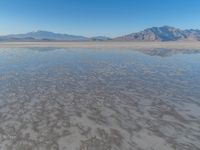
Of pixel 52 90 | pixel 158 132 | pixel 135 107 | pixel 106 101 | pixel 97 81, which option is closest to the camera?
pixel 158 132

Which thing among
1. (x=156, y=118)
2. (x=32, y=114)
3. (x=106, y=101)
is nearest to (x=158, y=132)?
(x=156, y=118)

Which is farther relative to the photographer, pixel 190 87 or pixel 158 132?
pixel 190 87

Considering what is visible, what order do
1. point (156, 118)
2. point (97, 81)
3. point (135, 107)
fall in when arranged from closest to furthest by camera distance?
point (156, 118), point (135, 107), point (97, 81)

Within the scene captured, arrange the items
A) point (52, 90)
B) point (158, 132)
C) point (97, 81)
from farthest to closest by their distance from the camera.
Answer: point (97, 81), point (52, 90), point (158, 132)

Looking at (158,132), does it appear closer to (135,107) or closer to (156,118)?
(156,118)

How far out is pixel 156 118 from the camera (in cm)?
877

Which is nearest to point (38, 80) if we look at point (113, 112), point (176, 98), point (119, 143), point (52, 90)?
point (52, 90)

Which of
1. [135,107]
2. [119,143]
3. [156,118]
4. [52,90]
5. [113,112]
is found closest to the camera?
[119,143]

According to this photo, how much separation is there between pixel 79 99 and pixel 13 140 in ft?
15.2

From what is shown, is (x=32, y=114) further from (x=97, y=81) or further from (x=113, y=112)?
(x=97, y=81)

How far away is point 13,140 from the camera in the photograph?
6977mm

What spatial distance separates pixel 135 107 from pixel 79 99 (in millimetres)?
2678

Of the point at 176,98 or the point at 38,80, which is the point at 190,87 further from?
the point at 38,80

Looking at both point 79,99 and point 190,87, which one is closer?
point 79,99
